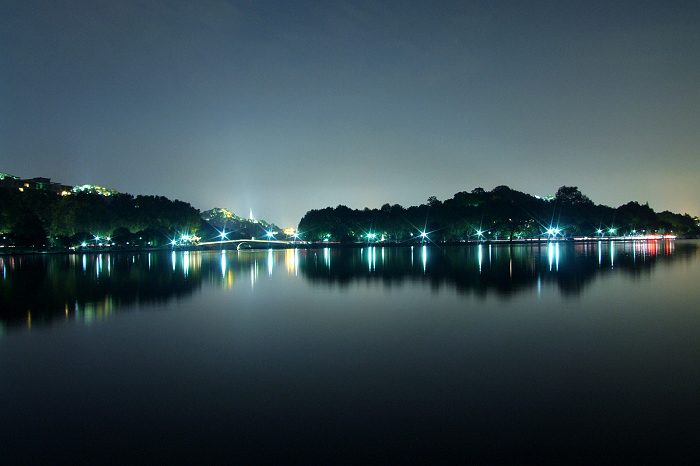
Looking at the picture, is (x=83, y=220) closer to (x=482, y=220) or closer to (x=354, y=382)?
(x=482, y=220)

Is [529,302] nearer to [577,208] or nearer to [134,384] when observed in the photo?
[134,384]

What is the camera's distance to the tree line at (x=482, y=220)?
9040 centimetres

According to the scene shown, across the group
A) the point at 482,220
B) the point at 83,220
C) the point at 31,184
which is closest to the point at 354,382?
the point at 83,220

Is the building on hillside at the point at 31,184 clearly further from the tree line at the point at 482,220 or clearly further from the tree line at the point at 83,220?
the tree line at the point at 482,220

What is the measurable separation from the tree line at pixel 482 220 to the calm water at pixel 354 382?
79159mm

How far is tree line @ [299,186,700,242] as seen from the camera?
9040 cm

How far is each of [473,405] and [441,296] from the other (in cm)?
923

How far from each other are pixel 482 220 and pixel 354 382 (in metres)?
86.7

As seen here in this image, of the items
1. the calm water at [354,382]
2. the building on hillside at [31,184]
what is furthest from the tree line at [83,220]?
the calm water at [354,382]

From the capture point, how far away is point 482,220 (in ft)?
293

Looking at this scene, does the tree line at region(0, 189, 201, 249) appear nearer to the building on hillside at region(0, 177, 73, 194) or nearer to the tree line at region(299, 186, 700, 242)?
the tree line at region(299, 186, 700, 242)

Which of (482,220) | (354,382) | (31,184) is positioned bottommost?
(354,382)

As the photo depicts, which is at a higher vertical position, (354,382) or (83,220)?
(83,220)

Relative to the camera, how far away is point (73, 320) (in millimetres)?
11430
